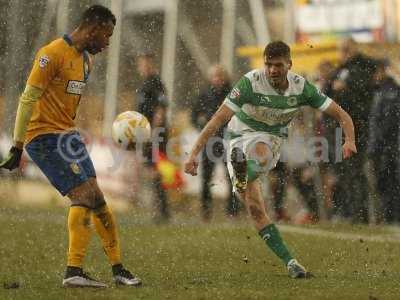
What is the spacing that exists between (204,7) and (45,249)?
38.5ft

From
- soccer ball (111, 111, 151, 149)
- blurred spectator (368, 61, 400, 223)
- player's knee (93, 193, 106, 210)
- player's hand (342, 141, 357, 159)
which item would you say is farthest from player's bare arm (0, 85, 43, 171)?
blurred spectator (368, 61, 400, 223)

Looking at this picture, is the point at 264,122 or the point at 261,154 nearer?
the point at 261,154

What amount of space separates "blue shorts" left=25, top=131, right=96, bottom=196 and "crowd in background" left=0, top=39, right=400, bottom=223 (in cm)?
569

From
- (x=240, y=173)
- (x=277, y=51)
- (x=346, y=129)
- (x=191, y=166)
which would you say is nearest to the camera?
(x=191, y=166)

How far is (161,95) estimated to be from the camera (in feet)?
42.5

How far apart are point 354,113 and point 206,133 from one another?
5497 mm

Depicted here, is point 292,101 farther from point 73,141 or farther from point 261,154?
point 73,141

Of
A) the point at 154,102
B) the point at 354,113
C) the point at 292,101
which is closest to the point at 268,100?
the point at 292,101

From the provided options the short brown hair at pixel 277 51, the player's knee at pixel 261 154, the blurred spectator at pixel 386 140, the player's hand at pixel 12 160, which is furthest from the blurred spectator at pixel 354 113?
the player's hand at pixel 12 160

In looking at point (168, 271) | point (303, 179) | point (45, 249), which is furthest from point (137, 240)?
point (303, 179)

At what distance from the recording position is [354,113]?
12781mm

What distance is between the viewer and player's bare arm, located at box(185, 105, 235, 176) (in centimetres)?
738

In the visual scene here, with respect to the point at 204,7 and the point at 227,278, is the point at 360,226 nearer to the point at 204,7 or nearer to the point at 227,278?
the point at 227,278

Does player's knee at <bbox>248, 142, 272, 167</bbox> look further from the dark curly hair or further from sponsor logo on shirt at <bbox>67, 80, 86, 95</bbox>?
the dark curly hair
